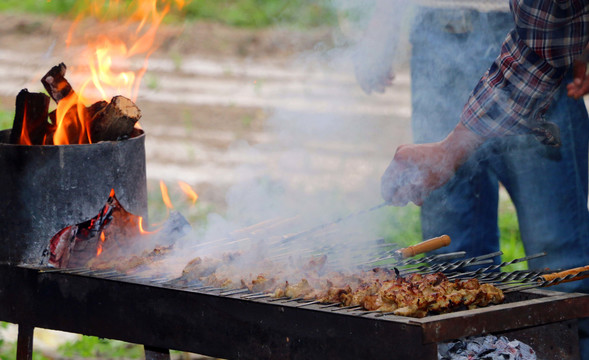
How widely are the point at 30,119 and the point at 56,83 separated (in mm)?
232

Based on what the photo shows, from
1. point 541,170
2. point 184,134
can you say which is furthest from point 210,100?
point 541,170

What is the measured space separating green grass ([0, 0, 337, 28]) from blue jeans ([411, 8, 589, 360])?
1045 centimetres

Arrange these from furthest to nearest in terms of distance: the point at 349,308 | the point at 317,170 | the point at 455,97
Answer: the point at 317,170
the point at 455,97
the point at 349,308

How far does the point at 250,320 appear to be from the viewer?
304 centimetres

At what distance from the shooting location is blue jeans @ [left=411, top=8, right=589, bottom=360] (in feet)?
13.6

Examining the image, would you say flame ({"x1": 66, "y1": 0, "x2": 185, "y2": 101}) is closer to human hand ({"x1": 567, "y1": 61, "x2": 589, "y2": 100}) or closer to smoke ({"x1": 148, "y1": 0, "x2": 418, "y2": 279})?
smoke ({"x1": 148, "y1": 0, "x2": 418, "y2": 279})

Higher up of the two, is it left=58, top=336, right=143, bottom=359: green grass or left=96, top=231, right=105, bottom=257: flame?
left=96, top=231, right=105, bottom=257: flame

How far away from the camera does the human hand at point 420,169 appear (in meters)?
3.55

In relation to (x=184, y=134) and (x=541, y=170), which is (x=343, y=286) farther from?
(x=184, y=134)

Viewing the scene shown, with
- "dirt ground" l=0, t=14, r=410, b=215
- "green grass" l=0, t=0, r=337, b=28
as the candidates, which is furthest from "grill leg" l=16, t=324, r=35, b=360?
"green grass" l=0, t=0, r=337, b=28

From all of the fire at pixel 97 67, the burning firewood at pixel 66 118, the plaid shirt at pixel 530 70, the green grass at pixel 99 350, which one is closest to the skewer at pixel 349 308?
the plaid shirt at pixel 530 70

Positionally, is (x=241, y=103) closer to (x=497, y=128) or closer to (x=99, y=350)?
(x=99, y=350)

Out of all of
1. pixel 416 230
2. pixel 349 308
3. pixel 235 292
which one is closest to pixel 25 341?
pixel 235 292

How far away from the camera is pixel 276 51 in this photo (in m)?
14.9
